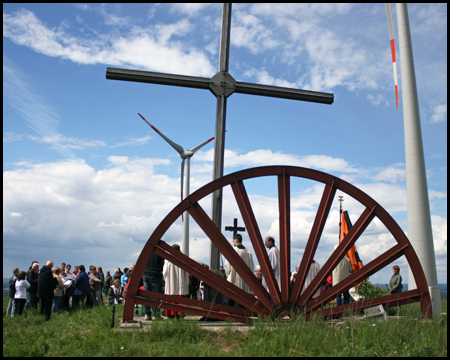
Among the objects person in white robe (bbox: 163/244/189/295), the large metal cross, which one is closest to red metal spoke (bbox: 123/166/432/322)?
the large metal cross

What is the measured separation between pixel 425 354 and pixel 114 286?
1273 cm

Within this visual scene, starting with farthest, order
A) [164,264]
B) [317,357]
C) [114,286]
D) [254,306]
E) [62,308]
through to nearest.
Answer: [114,286], [62,308], [164,264], [254,306], [317,357]

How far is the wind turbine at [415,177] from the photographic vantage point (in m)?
15.2

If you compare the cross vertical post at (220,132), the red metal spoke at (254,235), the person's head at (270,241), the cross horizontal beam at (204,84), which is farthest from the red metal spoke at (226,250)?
the cross horizontal beam at (204,84)

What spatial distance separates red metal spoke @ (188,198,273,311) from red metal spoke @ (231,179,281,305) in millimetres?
207

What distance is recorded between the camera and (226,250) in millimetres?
8914

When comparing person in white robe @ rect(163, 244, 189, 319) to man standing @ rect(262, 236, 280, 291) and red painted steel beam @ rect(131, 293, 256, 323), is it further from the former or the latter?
man standing @ rect(262, 236, 280, 291)

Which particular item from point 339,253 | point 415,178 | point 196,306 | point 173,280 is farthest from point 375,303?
point 415,178

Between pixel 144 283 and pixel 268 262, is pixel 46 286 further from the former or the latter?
pixel 268 262

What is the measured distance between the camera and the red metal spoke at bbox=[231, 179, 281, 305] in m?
8.66

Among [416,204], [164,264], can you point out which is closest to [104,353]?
[164,264]

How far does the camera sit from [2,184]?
727 cm

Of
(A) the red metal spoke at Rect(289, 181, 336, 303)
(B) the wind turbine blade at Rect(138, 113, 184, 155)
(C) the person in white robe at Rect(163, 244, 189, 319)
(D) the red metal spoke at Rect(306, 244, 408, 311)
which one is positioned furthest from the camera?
(B) the wind turbine blade at Rect(138, 113, 184, 155)

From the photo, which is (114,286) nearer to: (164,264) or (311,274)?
(164,264)
